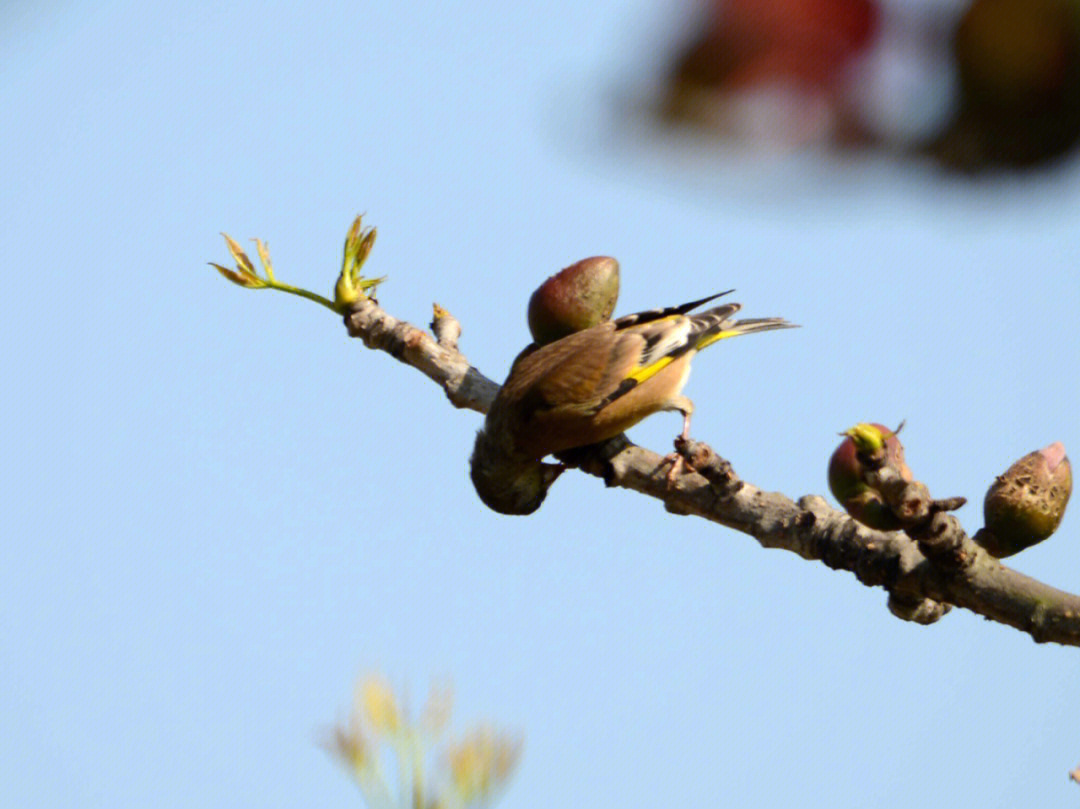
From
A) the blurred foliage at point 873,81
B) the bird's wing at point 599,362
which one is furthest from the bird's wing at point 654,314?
the blurred foliage at point 873,81

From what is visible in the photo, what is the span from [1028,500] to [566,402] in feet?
5.47

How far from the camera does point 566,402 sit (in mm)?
4094

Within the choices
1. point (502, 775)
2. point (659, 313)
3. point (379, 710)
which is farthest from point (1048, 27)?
point (659, 313)

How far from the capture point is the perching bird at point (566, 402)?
406 centimetres

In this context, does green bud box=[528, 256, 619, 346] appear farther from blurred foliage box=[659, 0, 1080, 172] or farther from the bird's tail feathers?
blurred foliage box=[659, 0, 1080, 172]

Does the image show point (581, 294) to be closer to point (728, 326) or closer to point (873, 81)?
point (728, 326)

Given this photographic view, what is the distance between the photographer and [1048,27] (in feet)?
1.72

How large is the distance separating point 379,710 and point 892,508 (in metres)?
1.21

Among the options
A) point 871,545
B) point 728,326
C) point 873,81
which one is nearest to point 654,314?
point 728,326

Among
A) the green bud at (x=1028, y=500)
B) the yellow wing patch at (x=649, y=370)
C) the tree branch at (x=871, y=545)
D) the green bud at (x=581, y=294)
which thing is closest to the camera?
the tree branch at (x=871, y=545)

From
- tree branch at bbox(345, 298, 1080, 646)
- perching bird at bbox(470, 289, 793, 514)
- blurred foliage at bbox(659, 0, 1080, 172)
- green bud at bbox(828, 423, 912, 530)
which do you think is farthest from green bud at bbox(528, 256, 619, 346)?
blurred foliage at bbox(659, 0, 1080, 172)

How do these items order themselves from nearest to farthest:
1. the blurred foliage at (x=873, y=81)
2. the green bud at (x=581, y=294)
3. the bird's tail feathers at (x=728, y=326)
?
the blurred foliage at (x=873, y=81)
the green bud at (x=581, y=294)
the bird's tail feathers at (x=728, y=326)

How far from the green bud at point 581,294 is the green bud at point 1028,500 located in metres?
1.52

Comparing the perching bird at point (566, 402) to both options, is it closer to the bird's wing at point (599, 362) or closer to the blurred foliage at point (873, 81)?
the bird's wing at point (599, 362)
